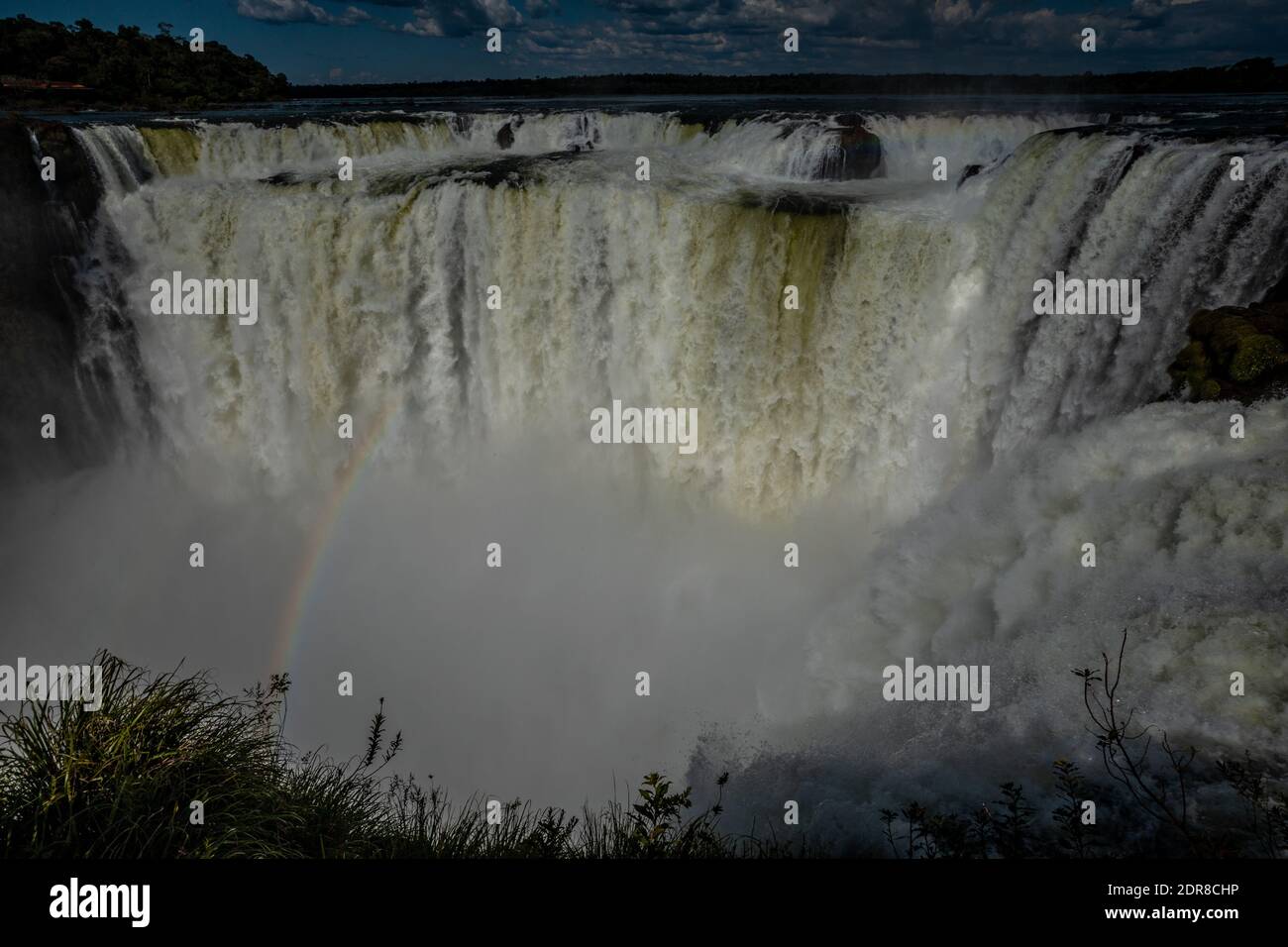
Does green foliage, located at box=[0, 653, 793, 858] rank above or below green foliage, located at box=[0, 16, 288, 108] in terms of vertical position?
below

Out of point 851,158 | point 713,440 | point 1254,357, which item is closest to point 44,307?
point 713,440

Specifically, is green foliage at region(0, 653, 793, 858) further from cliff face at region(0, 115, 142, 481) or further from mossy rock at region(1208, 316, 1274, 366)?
cliff face at region(0, 115, 142, 481)

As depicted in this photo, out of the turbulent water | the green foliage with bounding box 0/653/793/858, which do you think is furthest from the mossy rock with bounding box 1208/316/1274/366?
the green foliage with bounding box 0/653/793/858

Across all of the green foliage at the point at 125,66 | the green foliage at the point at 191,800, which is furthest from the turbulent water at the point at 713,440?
the green foliage at the point at 125,66

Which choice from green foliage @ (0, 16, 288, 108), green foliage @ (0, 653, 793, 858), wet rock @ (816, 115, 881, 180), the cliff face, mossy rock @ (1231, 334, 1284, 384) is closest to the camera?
green foliage @ (0, 653, 793, 858)

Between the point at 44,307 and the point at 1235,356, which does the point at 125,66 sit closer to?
the point at 44,307
